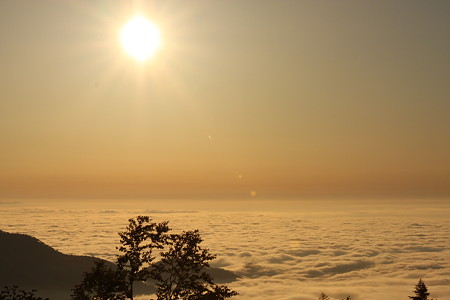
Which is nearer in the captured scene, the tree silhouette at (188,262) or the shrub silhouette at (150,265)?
the shrub silhouette at (150,265)

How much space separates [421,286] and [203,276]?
49.3m

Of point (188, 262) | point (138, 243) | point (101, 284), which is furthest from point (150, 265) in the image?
point (101, 284)

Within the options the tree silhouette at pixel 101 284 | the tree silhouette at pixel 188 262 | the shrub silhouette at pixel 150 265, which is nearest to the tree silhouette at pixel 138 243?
the shrub silhouette at pixel 150 265

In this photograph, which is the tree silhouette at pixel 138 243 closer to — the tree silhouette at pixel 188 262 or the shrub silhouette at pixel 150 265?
the shrub silhouette at pixel 150 265

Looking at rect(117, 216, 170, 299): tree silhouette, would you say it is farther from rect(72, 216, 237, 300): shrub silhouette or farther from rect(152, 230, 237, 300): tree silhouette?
rect(152, 230, 237, 300): tree silhouette

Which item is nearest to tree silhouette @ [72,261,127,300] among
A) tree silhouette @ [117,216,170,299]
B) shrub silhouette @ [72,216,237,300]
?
shrub silhouette @ [72,216,237,300]

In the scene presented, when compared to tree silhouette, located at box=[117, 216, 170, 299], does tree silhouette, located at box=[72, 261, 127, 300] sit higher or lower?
lower

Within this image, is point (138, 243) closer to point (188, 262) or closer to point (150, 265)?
point (150, 265)

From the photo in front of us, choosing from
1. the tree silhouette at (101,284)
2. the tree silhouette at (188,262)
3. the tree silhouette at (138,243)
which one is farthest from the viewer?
the tree silhouette at (188,262)

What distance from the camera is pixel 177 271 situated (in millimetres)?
26312

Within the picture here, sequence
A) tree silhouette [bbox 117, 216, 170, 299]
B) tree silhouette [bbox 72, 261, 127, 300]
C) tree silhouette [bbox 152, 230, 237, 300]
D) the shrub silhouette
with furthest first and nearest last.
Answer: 1. tree silhouette [bbox 152, 230, 237, 300]
2. tree silhouette [bbox 117, 216, 170, 299]
3. the shrub silhouette
4. tree silhouette [bbox 72, 261, 127, 300]

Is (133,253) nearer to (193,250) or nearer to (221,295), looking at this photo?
(193,250)

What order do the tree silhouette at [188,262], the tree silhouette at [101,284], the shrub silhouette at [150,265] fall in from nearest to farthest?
1. the tree silhouette at [101,284]
2. the shrub silhouette at [150,265]
3. the tree silhouette at [188,262]

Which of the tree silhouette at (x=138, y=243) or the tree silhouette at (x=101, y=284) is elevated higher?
the tree silhouette at (x=138, y=243)
